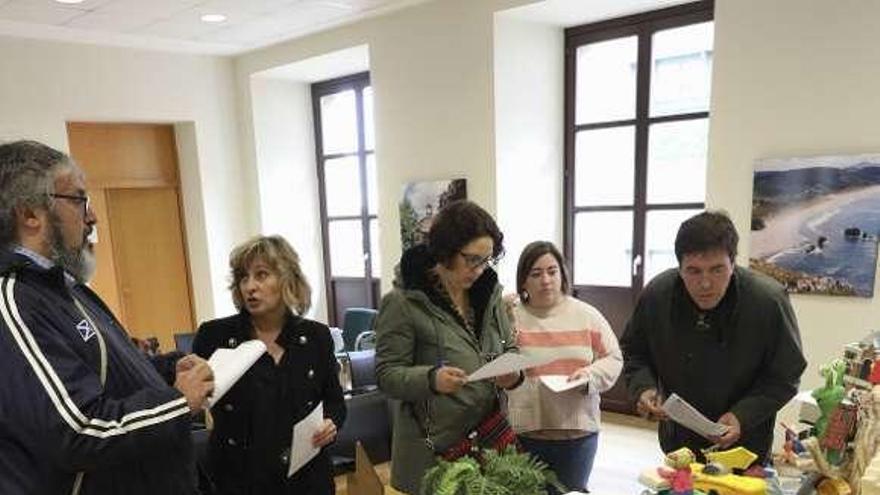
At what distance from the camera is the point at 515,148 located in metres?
4.06

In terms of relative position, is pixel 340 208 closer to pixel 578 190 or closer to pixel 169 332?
pixel 169 332

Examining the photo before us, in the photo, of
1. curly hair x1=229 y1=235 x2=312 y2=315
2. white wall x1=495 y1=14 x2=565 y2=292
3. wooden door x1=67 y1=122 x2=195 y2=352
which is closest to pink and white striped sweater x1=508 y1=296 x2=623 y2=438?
curly hair x1=229 y1=235 x2=312 y2=315

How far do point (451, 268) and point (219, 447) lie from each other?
846 millimetres

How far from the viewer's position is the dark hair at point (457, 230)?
1.58 metres

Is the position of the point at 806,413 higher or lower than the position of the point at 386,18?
lower

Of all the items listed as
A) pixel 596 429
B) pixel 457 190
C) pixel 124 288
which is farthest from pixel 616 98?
pixel 124 288

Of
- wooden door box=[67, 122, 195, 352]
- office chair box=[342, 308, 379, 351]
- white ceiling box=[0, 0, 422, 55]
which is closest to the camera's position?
white ceiling box=[0, 0, 422, 55]

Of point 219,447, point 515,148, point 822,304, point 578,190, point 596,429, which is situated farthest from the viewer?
point 578,190

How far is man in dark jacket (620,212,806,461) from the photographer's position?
1.52m

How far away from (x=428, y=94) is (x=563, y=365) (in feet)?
9.09

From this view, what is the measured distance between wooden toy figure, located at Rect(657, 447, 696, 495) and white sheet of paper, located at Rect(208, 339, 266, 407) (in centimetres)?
101

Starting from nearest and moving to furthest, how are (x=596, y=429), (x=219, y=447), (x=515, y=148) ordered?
(x=219, y=447)
(x=596, y=429)
(x=515, y=148)

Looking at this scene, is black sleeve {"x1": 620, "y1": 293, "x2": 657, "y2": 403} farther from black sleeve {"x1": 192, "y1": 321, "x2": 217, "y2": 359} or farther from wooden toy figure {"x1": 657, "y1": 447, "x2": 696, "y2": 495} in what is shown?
black sleeve {"x1": 192, "y1": 321, "x2": 217, "y2": 359}

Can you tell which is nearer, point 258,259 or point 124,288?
point 258,259
